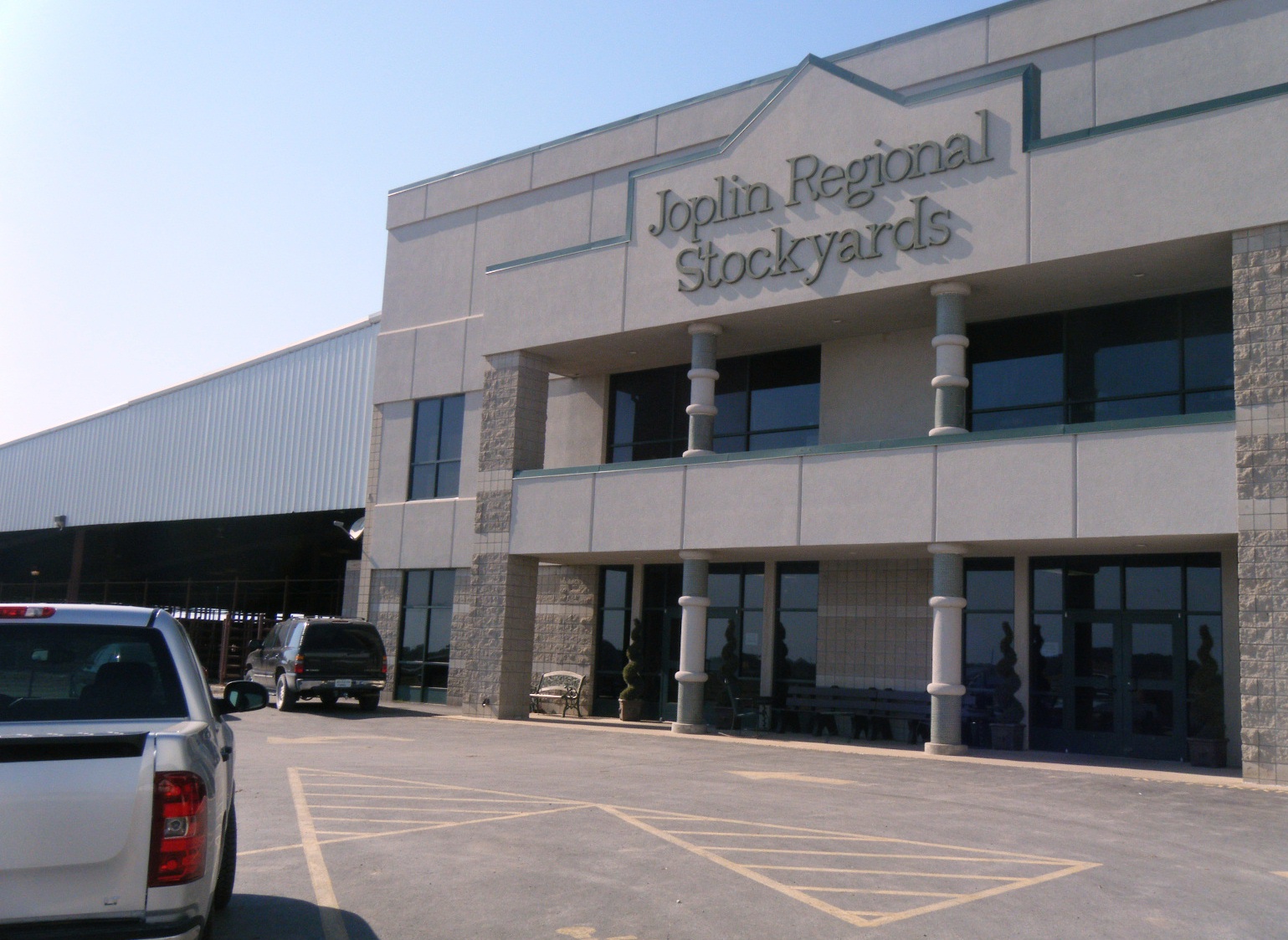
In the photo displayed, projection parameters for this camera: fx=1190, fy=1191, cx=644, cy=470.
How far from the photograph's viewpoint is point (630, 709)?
2559 cm

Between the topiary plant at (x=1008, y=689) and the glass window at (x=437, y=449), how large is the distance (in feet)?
44.6

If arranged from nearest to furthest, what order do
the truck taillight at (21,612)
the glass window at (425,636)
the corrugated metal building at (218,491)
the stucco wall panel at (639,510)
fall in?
the truck taillight at (21,612)
the stucco wall panel at (639,510)
the glass window at (425,636)
the corrugated metal building at (218,491)

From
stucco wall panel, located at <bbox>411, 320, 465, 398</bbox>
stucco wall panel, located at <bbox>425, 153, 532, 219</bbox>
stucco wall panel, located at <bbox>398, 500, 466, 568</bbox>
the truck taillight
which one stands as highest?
stucco wall panel, located at <bbox>425, 153, 532, 219</bbox>

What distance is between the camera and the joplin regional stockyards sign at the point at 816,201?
19.9 meters

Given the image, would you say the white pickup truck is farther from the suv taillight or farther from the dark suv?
the dark suv

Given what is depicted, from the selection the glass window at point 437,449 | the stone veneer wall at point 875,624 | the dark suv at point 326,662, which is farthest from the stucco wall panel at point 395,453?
the stone veneer wall at point 875,624

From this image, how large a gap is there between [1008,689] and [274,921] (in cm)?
1622

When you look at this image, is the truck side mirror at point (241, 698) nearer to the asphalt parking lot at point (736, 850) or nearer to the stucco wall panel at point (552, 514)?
the asphalt parking lot at point (736, 850)

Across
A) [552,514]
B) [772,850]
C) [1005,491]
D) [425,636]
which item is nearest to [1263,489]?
[1005,491]

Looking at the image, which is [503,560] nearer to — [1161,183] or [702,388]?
[702,388]

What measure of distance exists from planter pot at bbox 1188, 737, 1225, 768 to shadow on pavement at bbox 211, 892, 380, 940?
1502 centimetres

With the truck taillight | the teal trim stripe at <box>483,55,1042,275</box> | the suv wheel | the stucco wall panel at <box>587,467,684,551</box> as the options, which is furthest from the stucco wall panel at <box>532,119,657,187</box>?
the truck taillight

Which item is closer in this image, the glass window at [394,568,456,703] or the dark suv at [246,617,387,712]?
the dark suv at [246,617,387,712]

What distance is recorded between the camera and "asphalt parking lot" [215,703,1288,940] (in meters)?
7.41
